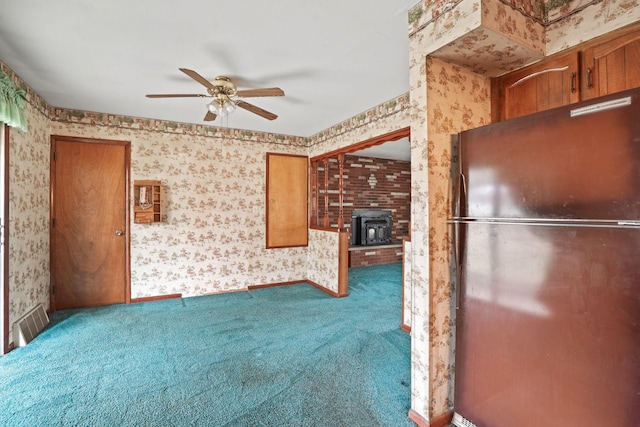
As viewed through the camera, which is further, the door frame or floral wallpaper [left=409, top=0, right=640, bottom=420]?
the door frame

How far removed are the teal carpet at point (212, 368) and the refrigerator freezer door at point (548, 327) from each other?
60cm

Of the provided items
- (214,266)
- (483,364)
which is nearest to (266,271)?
(214,266)

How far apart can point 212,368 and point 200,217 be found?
2344mm

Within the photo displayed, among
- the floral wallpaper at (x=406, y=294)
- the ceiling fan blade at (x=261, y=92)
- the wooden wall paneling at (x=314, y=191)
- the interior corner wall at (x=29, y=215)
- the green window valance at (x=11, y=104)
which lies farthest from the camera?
the wooden wall paneling at (x=314, y=191)

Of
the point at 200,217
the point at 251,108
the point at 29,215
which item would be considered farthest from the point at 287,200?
the point at 29,215

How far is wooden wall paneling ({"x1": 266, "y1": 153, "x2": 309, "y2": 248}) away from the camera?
15.2 feet

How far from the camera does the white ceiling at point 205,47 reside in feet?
5.74

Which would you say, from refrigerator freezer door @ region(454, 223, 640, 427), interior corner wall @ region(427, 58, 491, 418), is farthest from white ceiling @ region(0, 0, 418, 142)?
refrigerator freezer door @ region(454, 223, 640, 427)

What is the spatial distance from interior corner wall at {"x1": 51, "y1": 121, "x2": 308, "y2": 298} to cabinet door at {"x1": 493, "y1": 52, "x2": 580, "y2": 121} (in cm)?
336

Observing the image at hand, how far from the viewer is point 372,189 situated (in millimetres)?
6469

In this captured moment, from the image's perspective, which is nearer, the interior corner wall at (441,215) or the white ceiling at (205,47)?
the interior corner wall at (441,215)

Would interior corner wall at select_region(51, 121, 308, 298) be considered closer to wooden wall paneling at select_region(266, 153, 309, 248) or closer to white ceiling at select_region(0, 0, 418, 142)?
wooden wall paneling at select_region(266, 153, 309, 248)

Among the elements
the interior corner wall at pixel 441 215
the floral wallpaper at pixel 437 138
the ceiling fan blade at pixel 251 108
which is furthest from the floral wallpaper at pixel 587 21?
the ceiling fan blade at pixel 251 108

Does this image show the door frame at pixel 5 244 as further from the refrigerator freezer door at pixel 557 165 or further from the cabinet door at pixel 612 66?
the cabinet door at pixel 612 66
